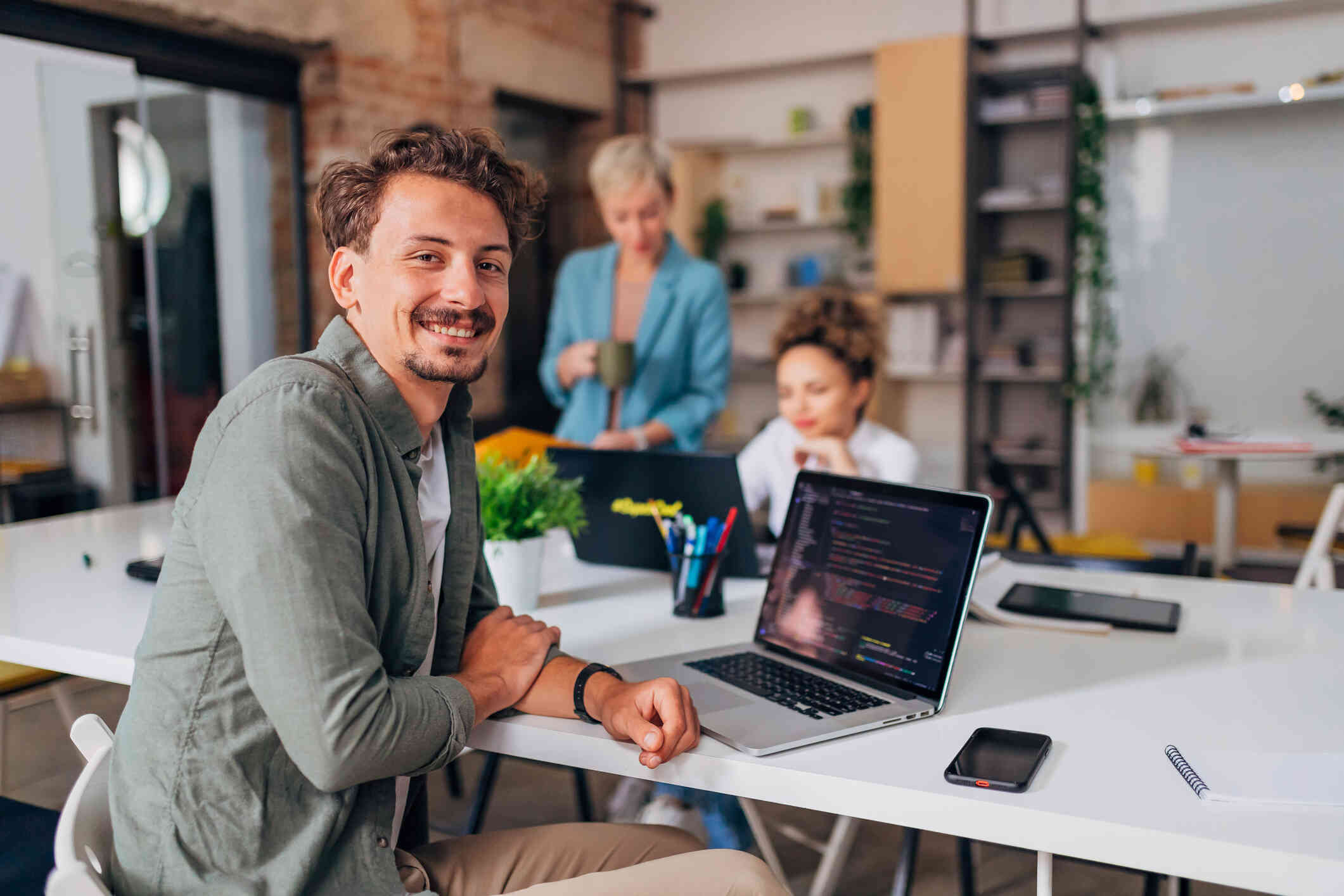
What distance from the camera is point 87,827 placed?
1.04m

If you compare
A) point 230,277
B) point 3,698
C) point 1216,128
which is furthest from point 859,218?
point 3,698

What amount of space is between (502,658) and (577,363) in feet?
5.09

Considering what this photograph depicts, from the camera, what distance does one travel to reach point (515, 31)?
5.67 meters

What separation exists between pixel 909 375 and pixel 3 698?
15.6 feet

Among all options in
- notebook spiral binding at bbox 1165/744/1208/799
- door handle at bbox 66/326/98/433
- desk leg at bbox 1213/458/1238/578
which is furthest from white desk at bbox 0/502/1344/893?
desk leg at bbox 1213/458/1238/578

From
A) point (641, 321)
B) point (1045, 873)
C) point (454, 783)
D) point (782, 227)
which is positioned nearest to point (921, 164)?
point (782, 227)

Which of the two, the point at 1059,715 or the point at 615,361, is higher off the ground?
the point at 615,361

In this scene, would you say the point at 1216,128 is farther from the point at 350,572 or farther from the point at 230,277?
the point at 350,572

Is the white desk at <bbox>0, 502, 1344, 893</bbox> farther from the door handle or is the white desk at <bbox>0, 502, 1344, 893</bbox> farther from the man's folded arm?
the door handle

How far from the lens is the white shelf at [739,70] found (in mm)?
6125

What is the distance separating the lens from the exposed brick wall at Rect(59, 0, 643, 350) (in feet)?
13.5

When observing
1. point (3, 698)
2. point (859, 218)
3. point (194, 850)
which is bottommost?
point (3, 698)

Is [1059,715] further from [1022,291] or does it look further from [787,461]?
[1022,291]

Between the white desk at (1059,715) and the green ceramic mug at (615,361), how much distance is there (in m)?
0.75
